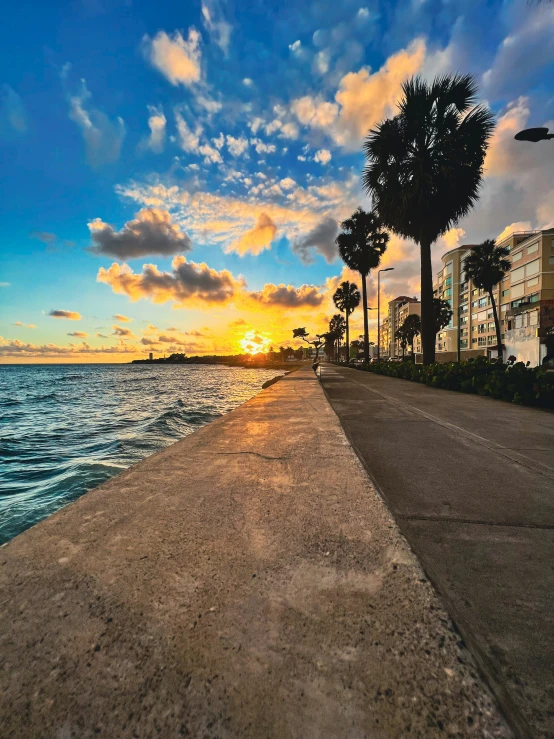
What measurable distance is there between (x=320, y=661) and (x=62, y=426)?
12039 millimetres

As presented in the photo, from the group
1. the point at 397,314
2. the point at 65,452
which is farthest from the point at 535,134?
the point at 397,314

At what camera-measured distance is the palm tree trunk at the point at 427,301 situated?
524 inches

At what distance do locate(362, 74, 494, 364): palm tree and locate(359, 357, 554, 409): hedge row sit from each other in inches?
130

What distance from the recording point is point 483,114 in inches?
496

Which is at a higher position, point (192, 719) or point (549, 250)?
point (549, 250)

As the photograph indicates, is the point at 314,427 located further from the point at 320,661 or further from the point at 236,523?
the point at 320,661

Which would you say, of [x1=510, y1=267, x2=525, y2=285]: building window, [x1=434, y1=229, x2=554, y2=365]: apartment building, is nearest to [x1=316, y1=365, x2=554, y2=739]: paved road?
[x1=434, y1=229, x2=554, y2=365]: apartment building

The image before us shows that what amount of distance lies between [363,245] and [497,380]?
27.8 meters

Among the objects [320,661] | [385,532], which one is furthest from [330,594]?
[385,532]

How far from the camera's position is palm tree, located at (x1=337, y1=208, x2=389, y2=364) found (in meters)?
31.3

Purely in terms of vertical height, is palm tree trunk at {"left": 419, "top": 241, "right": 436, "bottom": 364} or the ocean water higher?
palm tree trunk at {"left": 419, "top": 241, "right": 436, "bottom": 364}

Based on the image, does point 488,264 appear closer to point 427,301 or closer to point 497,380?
point 427,301

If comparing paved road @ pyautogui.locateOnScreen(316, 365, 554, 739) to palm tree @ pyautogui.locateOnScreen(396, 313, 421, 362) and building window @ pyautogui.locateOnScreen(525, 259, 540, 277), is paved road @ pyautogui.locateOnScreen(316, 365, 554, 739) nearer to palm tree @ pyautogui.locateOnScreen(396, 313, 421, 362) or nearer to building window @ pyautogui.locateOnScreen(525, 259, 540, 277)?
building window @ pyautogui.locateOnScreen(525, 259, 540, 277)

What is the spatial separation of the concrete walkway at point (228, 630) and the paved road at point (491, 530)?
8.1 inches
